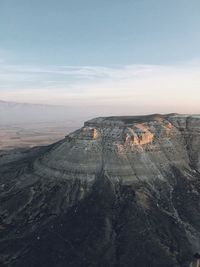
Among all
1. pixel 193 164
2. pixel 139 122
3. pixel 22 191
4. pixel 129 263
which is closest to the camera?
pixel 129 263

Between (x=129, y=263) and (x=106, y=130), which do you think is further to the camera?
(x=106, y=130)

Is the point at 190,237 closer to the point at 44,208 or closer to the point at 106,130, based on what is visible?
the point at 44,208

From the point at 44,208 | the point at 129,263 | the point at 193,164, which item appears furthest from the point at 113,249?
the point at 193,164

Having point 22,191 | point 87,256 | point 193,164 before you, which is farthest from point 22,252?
point 193,164

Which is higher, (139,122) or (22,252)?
(139,122)

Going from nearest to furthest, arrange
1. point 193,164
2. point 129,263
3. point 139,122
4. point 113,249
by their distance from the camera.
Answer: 1. point 129,263
2. point 113,249
3. point 193,164
4. point 139,122

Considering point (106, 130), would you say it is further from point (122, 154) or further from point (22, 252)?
point (22, 252)

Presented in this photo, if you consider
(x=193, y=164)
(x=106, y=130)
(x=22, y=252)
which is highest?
(x=106, y=130)
